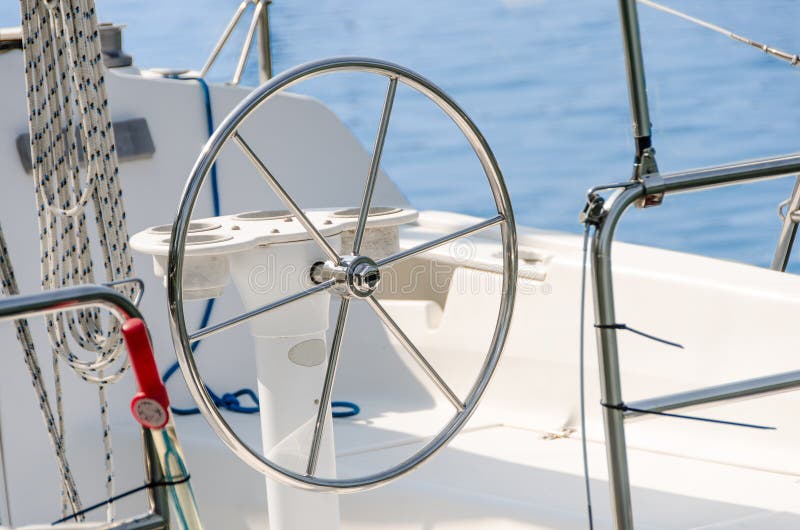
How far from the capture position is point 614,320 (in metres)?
1.02

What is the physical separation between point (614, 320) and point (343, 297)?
28cm

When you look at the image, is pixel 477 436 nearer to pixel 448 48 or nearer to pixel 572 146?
pixel 572 146

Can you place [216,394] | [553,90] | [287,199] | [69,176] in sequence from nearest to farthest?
[287,199] → [69,176] → [216,394] → [553,90]

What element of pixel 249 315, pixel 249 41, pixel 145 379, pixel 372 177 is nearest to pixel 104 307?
pixel 145 379

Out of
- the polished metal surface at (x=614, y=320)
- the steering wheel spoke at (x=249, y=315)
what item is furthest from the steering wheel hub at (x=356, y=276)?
the polished metal surface at (x=614, y=320)

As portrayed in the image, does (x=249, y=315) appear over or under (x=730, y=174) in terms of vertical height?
Result: under

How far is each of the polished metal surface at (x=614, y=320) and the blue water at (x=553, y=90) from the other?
22.5 feet

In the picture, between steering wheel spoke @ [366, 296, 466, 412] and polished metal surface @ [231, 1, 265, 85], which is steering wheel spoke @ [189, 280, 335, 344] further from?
polished metal surface @ [231, 1, 265, 85]

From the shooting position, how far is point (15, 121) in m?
1.95

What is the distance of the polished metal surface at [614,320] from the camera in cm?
103

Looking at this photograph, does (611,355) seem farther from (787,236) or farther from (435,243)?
(787,236)

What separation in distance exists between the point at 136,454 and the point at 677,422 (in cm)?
91

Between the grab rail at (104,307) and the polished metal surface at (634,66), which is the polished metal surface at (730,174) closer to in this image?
the polished metal surface at (634,66)

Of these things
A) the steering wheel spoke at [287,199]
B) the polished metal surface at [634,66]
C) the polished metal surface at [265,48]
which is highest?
the polished metal surface at [265,48]
